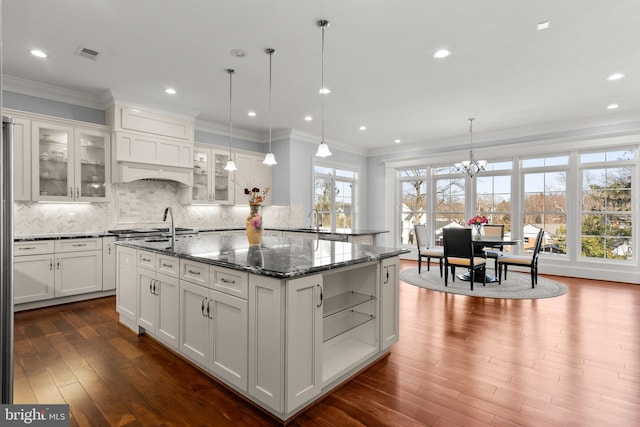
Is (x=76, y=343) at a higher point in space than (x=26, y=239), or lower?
lower

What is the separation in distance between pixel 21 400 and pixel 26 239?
8.62 feet

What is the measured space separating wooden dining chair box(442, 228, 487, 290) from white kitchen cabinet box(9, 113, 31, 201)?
18.5 ft

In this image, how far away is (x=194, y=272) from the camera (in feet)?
8.22

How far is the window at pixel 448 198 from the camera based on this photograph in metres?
7.60

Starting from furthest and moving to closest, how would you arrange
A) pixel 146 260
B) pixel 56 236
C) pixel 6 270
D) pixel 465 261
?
pixel 465 261
pixel 56 236
pixel 146 260
pixel 6 270

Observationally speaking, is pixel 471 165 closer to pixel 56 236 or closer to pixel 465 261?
pixel 465 261

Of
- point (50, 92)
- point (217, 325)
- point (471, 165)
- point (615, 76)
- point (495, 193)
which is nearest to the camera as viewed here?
point (217, 325)


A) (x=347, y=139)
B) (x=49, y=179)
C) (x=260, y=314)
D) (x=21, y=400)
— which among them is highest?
(x=347, y=139)

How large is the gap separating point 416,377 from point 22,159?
16.4 ft

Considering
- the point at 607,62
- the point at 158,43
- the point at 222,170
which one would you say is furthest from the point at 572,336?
the point at 222,170

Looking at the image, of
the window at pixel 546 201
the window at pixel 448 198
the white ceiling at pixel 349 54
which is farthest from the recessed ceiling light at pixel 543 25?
the window at pixel 448 198

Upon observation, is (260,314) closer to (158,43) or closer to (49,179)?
(158,43)

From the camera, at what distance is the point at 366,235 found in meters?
5.00

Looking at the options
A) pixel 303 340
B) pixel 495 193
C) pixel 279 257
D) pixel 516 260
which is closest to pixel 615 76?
pixel 516 260
